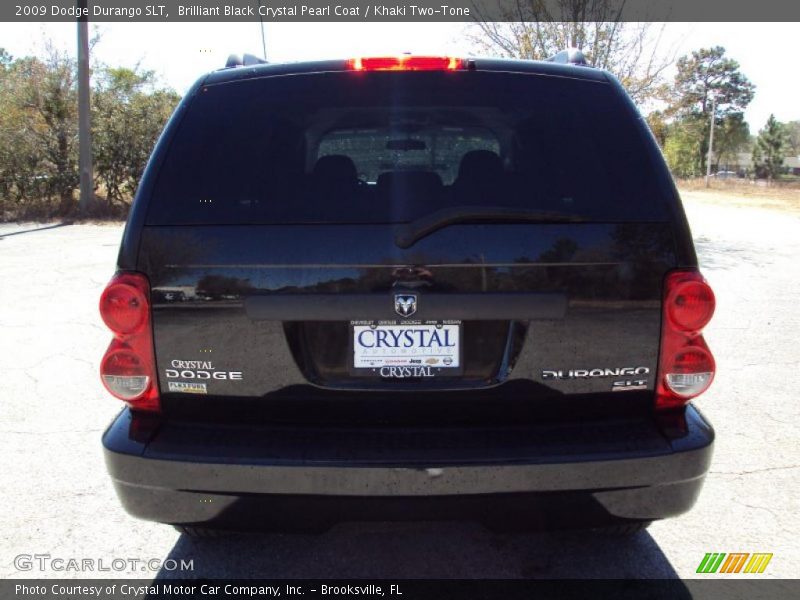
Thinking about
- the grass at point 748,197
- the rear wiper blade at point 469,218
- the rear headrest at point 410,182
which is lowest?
the rear wiper blade at point 469,218

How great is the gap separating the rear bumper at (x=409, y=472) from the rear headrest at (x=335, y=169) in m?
0.84

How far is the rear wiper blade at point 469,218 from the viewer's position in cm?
202

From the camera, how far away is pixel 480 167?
2.20 metres

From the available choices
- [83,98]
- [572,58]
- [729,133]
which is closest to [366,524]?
[572,58]

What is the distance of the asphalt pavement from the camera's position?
261cm

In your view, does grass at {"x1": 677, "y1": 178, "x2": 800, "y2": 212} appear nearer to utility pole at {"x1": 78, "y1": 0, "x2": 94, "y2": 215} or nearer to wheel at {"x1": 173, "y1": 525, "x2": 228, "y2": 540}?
utility pole at {"x1": 78, "y1": 0, "x2": 94, "y2": 215}

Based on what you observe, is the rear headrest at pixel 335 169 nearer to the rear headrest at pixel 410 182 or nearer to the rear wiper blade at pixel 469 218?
the rear headrest at pixel 410 182

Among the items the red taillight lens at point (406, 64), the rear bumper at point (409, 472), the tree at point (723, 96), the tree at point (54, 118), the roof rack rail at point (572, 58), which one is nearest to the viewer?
the rear bumper at point (409, 472)

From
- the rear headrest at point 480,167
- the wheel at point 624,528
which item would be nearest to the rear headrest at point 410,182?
the rear headrest at point 480,167

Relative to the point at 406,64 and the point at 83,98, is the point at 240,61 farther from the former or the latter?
the point at 83,98

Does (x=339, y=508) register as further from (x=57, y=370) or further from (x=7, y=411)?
(x=57, y=370)

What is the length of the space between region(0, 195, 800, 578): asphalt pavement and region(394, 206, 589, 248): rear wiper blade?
1.03m

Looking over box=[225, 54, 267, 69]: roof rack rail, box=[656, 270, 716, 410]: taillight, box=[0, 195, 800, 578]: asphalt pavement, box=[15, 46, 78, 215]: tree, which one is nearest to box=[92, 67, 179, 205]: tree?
box=[15, 46, 78, 215]: tree

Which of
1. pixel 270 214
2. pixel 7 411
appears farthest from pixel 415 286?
pixel 7 411
